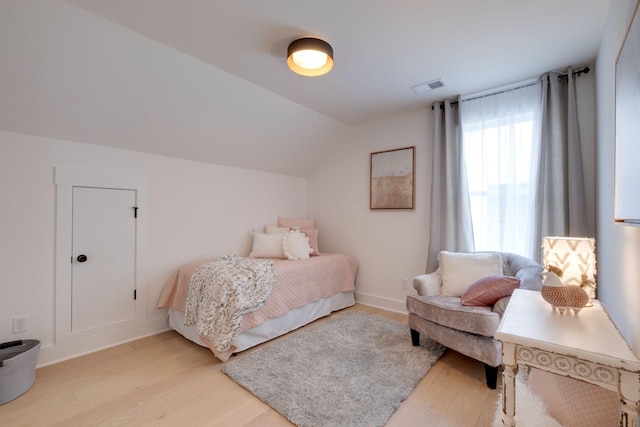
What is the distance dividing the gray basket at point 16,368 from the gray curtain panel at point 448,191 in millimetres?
3482

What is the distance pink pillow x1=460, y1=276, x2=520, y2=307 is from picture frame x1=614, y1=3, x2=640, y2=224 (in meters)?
0.84

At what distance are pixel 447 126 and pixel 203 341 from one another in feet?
10.6

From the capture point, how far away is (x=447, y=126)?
3023 mm

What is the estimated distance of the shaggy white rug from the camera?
1505mm

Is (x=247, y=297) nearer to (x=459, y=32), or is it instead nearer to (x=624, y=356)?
(x=624, y=356)

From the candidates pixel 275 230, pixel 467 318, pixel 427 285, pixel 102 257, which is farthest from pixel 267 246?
pixel 467 318

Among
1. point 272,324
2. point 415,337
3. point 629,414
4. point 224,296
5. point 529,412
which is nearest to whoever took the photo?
point 629,414

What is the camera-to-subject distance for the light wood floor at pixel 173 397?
5.47ft

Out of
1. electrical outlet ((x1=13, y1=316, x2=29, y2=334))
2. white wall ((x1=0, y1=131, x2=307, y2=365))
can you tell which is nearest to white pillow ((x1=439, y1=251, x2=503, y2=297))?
white wall ((x1=0, y1=131, x2=307, y2=365))

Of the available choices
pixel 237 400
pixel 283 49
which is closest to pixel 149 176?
pixel 283 49

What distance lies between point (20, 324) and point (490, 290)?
3.61m

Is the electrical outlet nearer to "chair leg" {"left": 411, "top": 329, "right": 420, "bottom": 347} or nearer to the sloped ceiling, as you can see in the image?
the sloped ceiling

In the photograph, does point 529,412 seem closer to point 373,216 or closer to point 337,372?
point 337,372

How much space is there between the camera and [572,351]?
1.08 meters
